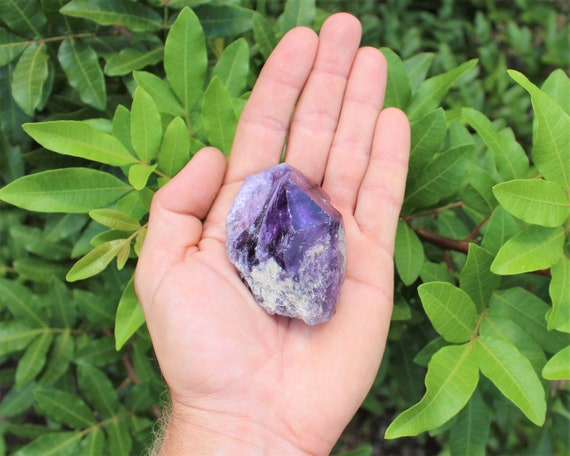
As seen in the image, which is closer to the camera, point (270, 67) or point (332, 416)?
point (332, 416)

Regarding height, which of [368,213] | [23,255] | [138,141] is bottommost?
[23,255]

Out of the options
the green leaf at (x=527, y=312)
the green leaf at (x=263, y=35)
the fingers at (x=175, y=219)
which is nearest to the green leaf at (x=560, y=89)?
the green leaf at (x=527, y=312)

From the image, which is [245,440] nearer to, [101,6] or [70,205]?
[70,205]

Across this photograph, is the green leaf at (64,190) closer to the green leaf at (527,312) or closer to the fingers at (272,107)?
the fingers at (272,107)

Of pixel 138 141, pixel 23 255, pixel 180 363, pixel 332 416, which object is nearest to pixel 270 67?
pixel 138 141

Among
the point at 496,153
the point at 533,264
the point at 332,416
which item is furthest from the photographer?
the point at 496,153

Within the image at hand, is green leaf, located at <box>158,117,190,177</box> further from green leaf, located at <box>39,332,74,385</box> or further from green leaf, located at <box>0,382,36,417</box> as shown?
green leaf, located at <box>0,382,36,417</box>
